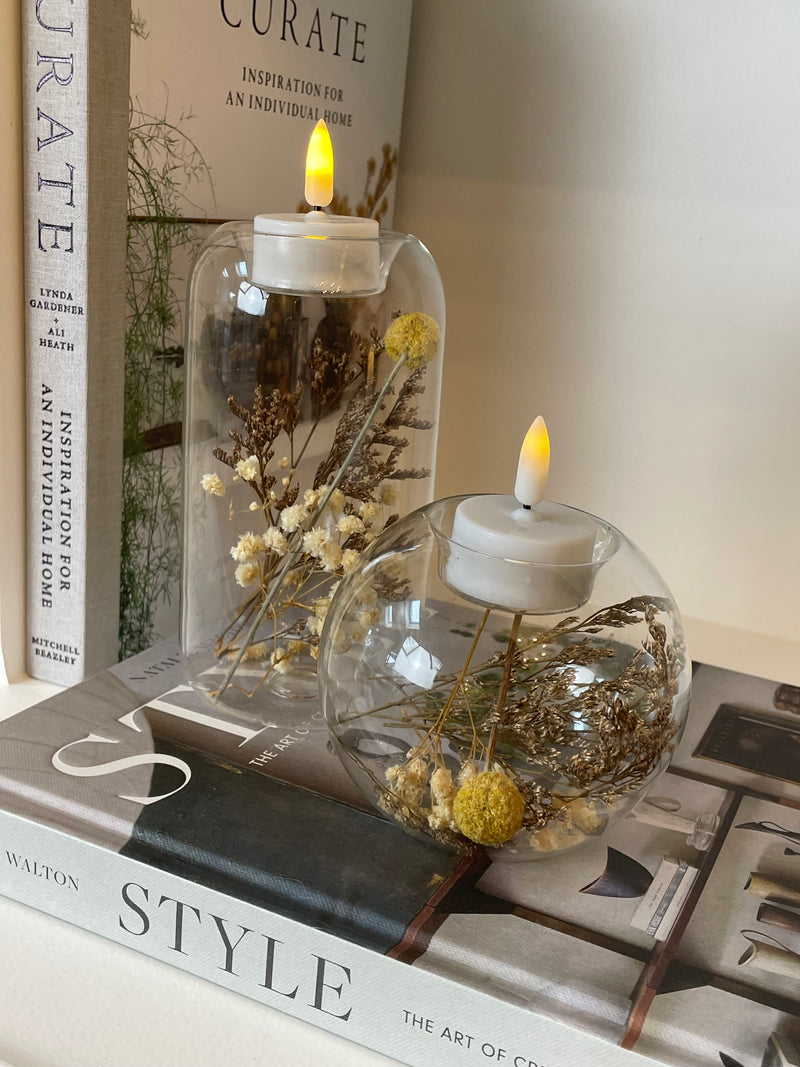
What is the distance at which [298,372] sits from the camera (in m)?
0.47

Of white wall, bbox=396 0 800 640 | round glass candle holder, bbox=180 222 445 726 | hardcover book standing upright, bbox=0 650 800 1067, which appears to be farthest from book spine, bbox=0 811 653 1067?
white wall, bbox=396 0 800 640

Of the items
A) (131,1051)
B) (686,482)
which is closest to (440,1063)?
(131,1051)

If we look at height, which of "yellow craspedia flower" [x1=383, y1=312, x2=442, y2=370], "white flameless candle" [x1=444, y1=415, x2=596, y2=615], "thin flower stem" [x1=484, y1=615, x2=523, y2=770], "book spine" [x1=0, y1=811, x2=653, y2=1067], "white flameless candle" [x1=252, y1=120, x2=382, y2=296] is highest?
"white flameless candle" [x1=252, y1=120, x2=382, y2=296]

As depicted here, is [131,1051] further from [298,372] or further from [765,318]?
[765,318]

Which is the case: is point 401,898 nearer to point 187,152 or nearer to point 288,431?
point 288,431

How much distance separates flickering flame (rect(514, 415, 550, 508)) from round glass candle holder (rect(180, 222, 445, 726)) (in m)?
0.11

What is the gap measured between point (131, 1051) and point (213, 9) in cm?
49

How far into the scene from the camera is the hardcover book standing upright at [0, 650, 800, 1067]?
333 mm

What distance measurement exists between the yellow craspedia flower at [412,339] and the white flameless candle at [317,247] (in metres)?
0.03

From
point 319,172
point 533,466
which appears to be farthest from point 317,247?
point 533,466

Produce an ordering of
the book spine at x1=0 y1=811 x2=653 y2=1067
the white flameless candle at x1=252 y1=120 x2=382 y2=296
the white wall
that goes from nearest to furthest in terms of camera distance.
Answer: the book spine at x1=0 y1=811 x2=653 y2=1067
the white flameless candle at x1=252 y1=120 x2=382 y2=296
the white wall

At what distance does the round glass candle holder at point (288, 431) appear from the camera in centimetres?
46

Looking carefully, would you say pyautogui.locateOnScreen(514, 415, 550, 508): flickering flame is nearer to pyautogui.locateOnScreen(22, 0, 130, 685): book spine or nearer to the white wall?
pyautogui.locateOnScreen(22, 0, 130, 685): book spine

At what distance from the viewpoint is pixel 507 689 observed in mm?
372
